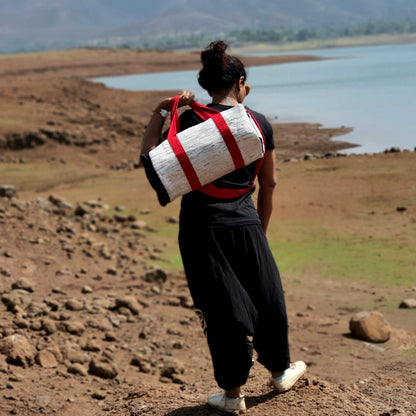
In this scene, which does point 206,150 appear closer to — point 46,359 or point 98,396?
A: point 98,396

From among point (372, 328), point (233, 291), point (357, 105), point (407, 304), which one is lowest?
point (407, 304)

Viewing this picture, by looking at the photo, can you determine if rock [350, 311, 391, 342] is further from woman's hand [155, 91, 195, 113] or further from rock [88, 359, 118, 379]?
woman's hand [155, 91, 195, 113]

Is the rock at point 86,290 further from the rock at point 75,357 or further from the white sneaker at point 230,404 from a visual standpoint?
the white sneaker at point 230,404

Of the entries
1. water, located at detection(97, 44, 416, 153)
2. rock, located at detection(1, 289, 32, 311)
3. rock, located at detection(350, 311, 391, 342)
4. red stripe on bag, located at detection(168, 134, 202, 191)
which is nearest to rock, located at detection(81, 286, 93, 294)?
rock, located at detection(1, 289, 32, 311)

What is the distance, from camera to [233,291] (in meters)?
2.91

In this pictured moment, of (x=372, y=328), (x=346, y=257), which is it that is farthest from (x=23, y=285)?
(x=346, y=257)

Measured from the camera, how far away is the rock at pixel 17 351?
4371mm

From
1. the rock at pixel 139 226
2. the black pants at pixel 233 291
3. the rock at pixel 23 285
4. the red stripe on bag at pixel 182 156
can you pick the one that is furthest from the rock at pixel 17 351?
the rock at pixel 139 226

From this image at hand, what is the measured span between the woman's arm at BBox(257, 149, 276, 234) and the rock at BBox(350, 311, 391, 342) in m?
2.75

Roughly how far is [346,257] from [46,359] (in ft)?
16.5

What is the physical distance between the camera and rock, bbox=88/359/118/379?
451 cm

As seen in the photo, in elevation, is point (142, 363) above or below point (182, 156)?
below

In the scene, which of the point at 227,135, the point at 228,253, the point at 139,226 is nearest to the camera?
the point at 227,135

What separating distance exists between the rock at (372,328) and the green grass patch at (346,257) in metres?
1.90
